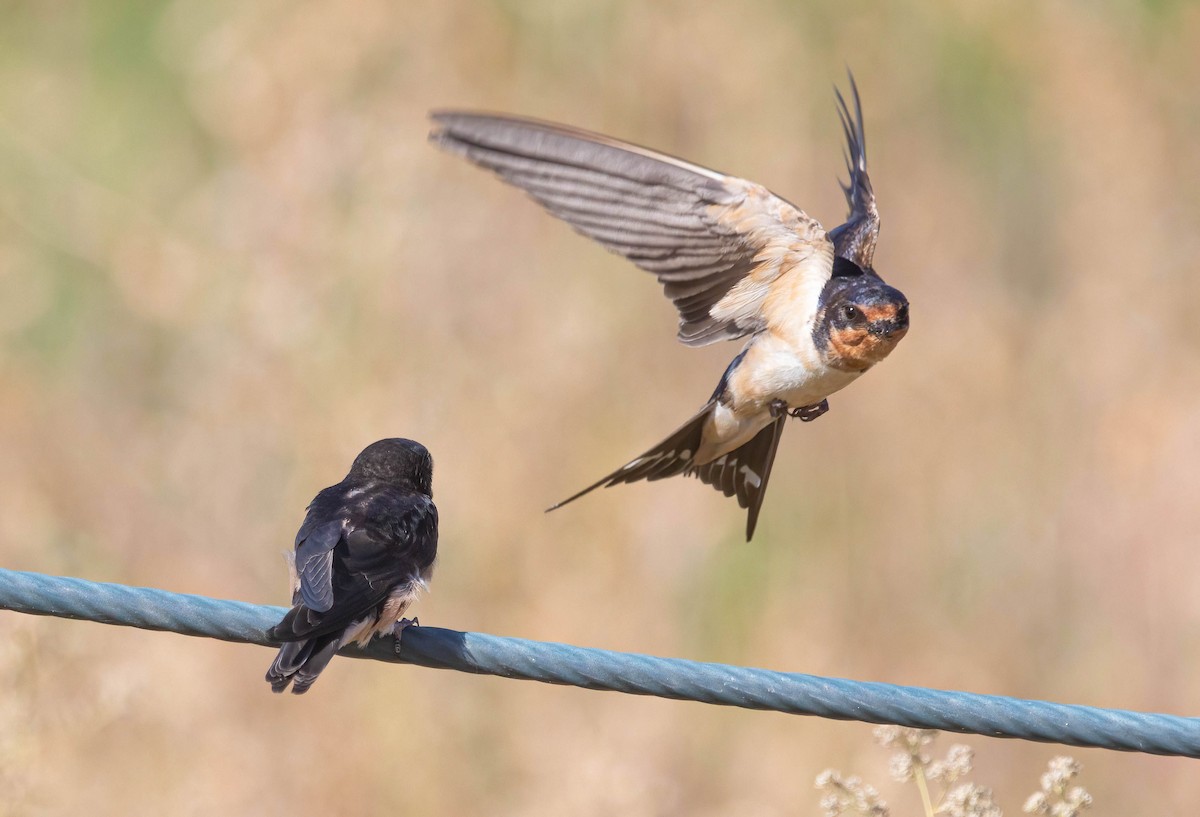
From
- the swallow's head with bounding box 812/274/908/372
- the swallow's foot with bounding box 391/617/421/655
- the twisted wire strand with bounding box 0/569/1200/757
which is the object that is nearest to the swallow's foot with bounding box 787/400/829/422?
the swallow's head with bounding box 812/274/908/372

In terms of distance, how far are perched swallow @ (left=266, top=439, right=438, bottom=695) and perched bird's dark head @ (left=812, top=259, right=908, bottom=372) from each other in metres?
0.98

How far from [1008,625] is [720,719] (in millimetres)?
1015

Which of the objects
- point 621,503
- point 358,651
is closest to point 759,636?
point 621,503

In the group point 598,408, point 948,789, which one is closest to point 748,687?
point 948,789

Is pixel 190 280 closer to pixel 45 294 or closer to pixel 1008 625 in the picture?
pixel 45 294

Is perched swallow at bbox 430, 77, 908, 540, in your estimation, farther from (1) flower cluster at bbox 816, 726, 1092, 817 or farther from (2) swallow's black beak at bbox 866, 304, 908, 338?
(1) flower cluster at bbox 816, 726, 1092, 817

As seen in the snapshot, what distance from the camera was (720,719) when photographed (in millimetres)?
4637

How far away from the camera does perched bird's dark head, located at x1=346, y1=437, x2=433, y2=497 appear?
3.48 meters

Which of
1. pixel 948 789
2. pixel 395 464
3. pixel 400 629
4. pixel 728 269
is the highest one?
pixel 728 269

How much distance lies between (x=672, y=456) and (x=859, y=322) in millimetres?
666

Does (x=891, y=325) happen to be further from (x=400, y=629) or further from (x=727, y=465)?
(x=400, y=629)

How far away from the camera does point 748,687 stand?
6.77ft

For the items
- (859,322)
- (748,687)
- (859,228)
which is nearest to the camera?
(748,687)

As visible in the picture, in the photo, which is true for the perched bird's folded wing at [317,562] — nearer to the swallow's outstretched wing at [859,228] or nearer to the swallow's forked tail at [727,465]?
the swallow's forked tail at [727,465]
